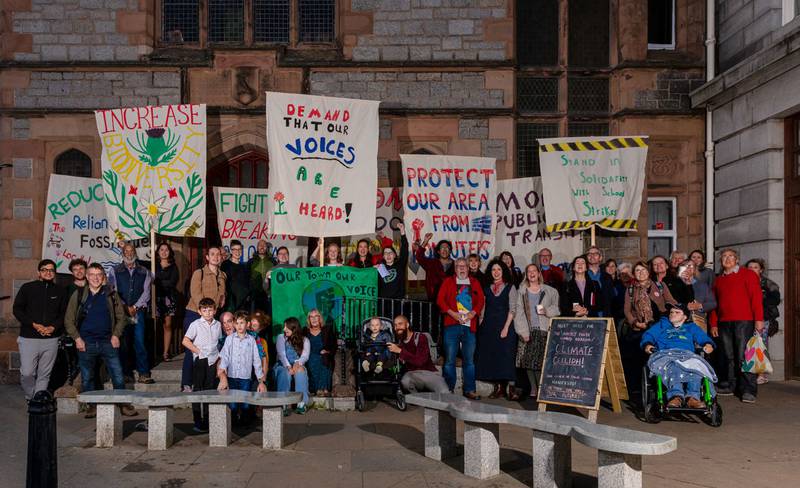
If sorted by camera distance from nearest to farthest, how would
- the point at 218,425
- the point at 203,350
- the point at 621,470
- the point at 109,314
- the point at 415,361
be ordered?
the point at 621,470 → the point at 218,425 → the point at 203,350 → the point at 109,314 → the point at 415,361

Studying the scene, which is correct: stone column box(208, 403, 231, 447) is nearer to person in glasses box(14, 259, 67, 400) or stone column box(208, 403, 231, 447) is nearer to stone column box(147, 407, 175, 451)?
stone column box(147, 407, 175, 451)

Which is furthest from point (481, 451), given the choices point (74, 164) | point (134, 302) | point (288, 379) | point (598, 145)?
point (74, 164)

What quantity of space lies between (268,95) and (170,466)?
22.4ft

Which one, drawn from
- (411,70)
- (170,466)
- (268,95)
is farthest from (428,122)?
(170,466)

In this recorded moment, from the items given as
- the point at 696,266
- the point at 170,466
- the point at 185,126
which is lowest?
the point at 170,466

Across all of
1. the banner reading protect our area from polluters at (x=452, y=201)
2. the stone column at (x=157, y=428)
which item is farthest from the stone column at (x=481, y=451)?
the banner reading protect our area from polluters at (x=452, y=201)

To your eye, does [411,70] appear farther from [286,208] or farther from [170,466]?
[170,466]

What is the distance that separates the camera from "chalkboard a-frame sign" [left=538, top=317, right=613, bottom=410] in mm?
9955

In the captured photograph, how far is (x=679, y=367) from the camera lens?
9.88m

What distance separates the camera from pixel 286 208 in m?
13.3

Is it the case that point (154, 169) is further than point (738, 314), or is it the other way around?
point (154, 169)

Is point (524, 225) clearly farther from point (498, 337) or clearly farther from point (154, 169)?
point (154, 169)

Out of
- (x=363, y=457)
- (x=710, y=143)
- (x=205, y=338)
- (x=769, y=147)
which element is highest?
(x=710, y=143)

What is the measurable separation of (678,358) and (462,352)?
3.14 meters
